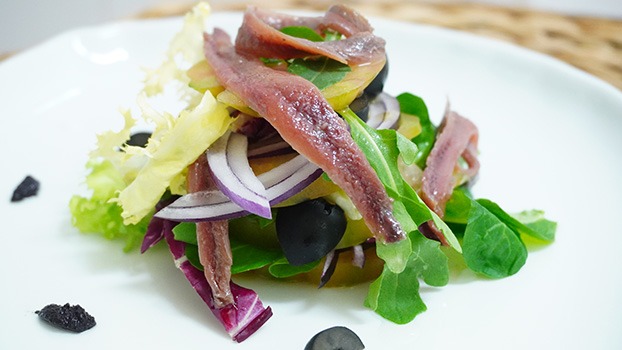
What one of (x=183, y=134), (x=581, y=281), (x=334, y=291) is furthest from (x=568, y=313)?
(x=183, y=134)

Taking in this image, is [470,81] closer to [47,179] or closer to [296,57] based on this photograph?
[296,57]

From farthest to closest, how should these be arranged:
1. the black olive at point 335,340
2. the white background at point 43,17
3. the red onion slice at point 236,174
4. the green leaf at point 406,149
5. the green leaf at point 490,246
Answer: the white background at point 43,17 → the green leaf at point 490,246 → the green leaf at point 406,149 → the red onion slice at point 236,174 → the black olive at point 335,340

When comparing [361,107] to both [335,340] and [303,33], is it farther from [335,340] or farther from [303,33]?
[335,340]

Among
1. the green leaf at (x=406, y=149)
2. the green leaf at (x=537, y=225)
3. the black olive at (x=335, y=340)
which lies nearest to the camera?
the black olive at (x=335, y=340)

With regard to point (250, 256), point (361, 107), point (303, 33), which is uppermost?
point (303, 33)

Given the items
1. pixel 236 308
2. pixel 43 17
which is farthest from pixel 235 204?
pixel 43 17

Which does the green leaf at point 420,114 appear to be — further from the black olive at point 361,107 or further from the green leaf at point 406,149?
the green leaf at point 406,149

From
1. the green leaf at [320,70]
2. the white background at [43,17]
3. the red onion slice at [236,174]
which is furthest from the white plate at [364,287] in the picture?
the white background at [43,17]
